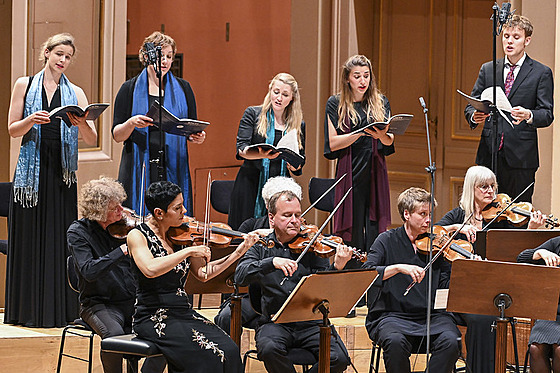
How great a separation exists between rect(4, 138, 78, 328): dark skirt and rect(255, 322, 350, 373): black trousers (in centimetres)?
126

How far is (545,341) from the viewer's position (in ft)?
14.4

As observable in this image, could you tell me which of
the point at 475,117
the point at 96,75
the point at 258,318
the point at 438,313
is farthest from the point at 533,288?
the point at 96,75

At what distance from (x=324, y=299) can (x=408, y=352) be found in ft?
2.04

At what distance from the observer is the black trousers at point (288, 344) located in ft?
13.7

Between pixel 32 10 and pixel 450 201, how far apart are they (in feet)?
10.7

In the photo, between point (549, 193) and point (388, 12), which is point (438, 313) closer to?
point (549, 193)

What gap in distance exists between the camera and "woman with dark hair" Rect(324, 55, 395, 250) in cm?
538

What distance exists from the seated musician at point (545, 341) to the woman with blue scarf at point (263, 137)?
147 cm

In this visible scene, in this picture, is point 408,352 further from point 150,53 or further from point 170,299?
point 150,53

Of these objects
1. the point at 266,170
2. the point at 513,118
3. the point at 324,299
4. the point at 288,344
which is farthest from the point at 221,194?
the point at 324,299

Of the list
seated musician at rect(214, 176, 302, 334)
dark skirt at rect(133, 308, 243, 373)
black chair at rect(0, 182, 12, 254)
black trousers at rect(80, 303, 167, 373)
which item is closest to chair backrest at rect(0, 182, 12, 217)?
black chair at rect(0, 182, 12, 254)

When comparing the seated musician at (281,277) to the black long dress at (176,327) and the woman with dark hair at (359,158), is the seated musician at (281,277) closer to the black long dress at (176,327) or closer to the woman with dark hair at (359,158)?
the black long dress at (176,327)

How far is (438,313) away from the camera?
457 centimetres

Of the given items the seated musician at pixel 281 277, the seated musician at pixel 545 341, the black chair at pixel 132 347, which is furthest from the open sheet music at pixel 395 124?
the black chair at pixel 132 347
